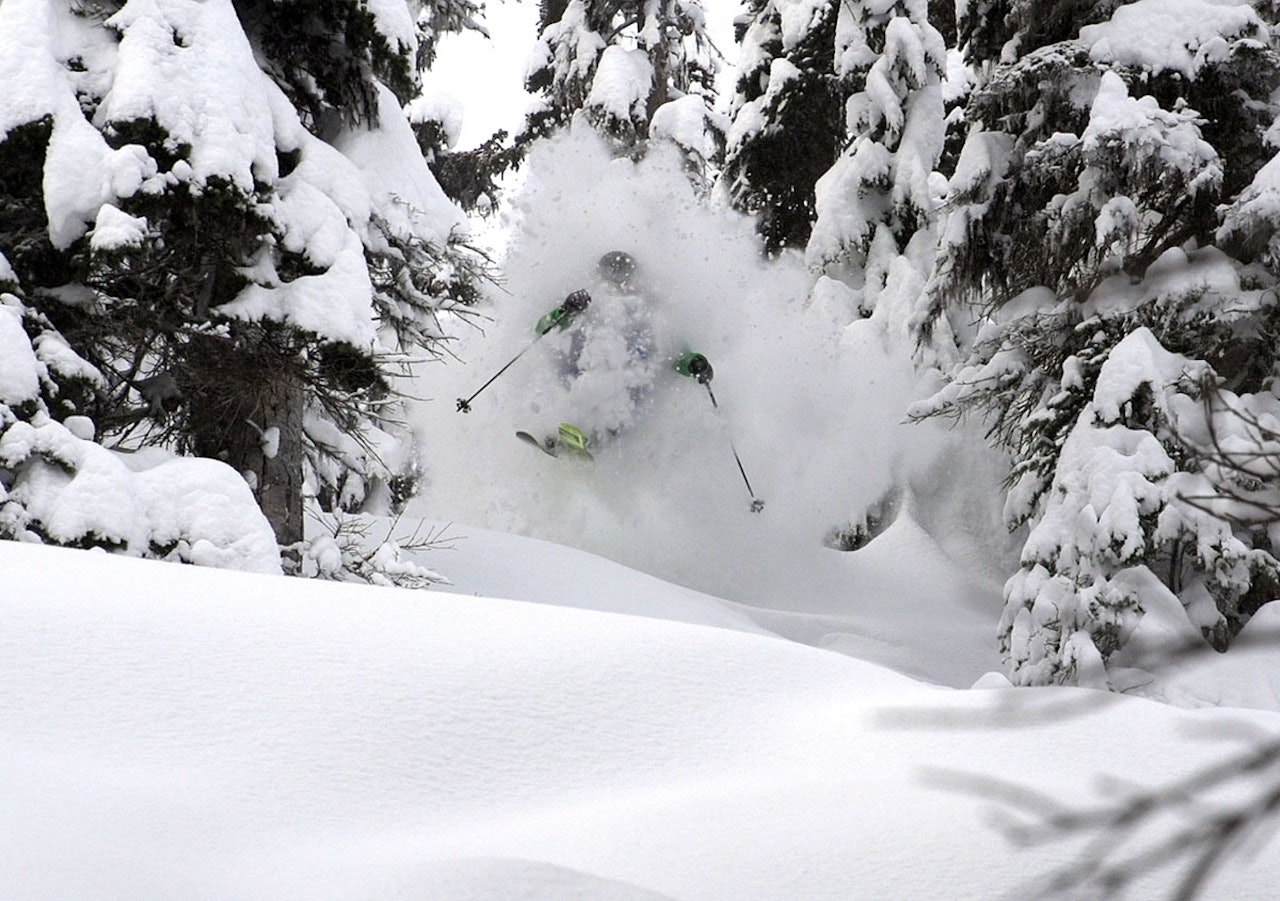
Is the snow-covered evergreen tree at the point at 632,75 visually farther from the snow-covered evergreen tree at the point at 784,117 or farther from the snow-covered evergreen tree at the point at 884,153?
the snow-covered evergreen tree at the point at 884,153

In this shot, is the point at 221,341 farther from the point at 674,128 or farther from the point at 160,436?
the point at 674,128

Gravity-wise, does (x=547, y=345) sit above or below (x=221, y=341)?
above

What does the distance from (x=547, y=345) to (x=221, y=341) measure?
7.48m

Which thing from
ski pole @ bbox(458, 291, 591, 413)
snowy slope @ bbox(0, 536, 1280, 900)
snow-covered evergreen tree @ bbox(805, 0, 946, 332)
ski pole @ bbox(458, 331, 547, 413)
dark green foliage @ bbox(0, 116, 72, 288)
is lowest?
snowy slope @ bbox(0, 536, 1280, 900)

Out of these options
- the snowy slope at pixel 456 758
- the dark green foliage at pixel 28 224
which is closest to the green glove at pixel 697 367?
the dark green foliage at pixel 28 224

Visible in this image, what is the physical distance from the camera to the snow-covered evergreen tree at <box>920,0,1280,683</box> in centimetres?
802

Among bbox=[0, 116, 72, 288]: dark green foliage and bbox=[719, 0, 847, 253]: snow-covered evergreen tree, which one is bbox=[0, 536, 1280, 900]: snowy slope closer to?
bbox=[0, 116, 72, 288]: dark green foliage

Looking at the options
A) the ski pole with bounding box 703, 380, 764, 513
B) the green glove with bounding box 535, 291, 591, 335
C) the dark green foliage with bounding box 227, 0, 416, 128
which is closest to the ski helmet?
the green glove with bounding box 535, 291, 591, 335

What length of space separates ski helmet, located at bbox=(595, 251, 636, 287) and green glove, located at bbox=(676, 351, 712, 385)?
128 cm

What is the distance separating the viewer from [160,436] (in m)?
7.48

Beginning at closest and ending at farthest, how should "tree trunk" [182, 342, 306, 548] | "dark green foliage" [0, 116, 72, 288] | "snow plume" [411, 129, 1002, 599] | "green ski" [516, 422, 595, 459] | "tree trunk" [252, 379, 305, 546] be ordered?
"dark green foliage" [0, 116, 72, 288] → "tree trunk" [182, 342, 306, 548] → "tree trunk" [252, 379, 305, 546] → "green ski" [516, 422, 595, 459] → "snow plume" [411, 129, 1002, 599]

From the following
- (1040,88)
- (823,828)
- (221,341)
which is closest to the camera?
(823,828)

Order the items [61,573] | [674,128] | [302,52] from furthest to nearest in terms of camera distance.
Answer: [674,128], [302,52], [61,573]

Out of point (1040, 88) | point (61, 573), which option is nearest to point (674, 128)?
point (1040, 88)
